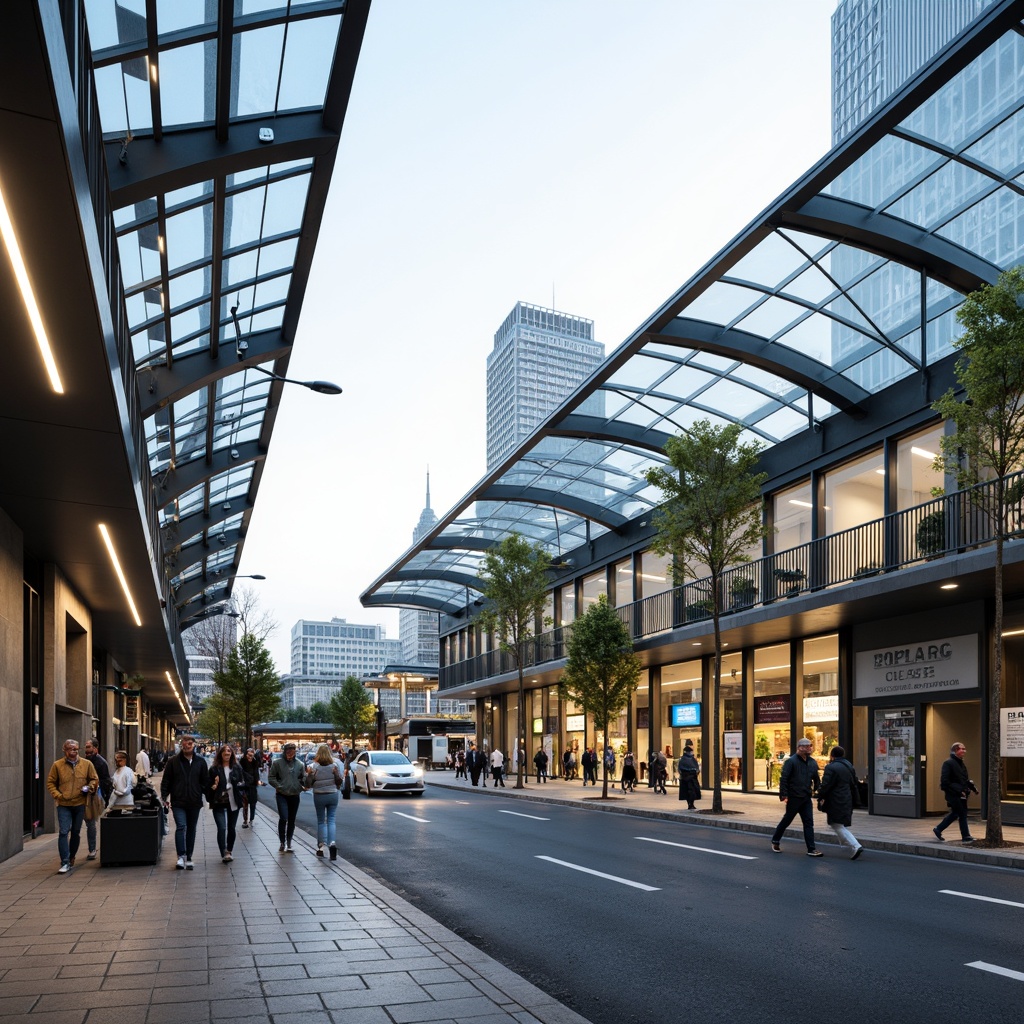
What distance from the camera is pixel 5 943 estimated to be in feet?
26.8

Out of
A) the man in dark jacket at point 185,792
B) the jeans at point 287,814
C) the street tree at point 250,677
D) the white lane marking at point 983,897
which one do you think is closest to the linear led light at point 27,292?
the man in dark jacket at point 185,792

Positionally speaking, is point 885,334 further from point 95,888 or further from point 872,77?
point 872,77

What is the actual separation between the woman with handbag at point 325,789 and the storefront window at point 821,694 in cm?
1470

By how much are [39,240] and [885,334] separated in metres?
18.7

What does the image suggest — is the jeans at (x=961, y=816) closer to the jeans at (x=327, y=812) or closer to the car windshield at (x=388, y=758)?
the jeans at (x=327, y=812)

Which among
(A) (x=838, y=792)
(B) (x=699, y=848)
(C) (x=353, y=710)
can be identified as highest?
(A) (x=838, y=792)

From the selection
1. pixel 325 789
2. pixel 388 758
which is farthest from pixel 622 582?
pixel 325 789

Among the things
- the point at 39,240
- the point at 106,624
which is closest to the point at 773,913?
the point at 39,240

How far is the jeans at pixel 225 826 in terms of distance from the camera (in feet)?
47.0

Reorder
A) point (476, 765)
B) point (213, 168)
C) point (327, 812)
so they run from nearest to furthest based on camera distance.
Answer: point (213, 168) → point (327, 812) → point (476, 765)

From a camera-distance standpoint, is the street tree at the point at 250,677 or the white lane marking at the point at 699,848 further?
the street tree at the point at 250,677

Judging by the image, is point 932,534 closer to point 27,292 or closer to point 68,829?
point 68,829

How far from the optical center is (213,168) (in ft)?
34.8

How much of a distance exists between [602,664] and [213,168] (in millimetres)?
21647
